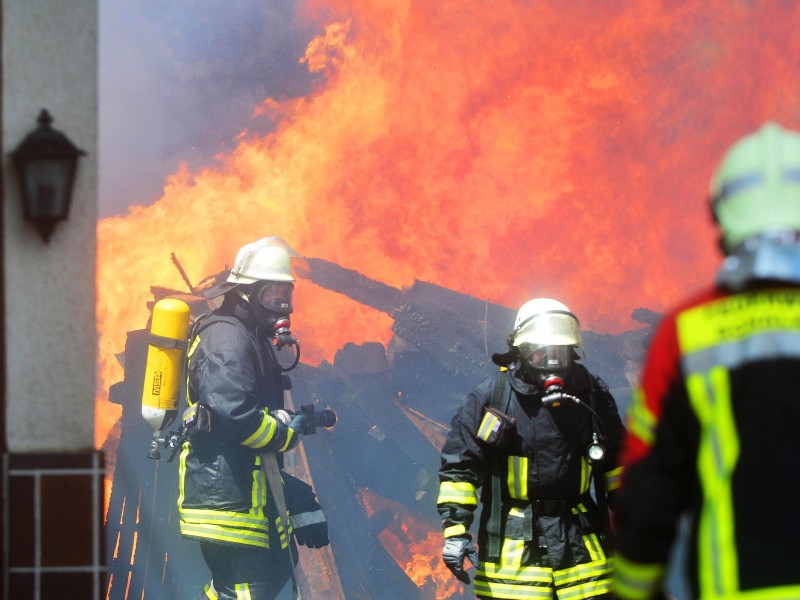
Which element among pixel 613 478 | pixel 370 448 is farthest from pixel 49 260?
pixel 370 448

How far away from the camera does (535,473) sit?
4082 mm

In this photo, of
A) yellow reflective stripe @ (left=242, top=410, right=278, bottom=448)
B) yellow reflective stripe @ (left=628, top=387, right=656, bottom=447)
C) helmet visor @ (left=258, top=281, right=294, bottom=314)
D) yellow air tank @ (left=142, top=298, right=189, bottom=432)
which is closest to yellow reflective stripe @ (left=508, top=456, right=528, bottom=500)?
yellow reflective stripe @ (left=242, top=410, right=278, bottom=448)

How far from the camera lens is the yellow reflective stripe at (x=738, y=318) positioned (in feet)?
5.93

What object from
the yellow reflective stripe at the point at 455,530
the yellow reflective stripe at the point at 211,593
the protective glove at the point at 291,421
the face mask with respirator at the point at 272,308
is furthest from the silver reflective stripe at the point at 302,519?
the yellow reflective stripe at the point at 455,530

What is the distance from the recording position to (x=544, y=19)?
793 centimetres

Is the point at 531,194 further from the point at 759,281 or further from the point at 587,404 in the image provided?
the point at 759,281

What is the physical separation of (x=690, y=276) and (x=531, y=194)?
1.50m

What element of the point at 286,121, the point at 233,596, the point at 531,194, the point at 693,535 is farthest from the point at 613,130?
the point at 693,535

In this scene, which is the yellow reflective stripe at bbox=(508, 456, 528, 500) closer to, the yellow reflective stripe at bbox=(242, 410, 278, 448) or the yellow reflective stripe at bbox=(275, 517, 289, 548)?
the yellow reflective stripe at bbox=(242, 410, 278, 448)

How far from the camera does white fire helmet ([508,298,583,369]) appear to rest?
4.20 m

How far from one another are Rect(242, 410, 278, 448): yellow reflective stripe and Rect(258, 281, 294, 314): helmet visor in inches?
26.0

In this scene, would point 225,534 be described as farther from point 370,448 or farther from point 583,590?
point 370,448

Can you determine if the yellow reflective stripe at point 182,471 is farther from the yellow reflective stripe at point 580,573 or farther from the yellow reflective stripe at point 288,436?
the yellow reflective stripe at point 580,573

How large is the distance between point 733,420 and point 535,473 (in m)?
2.35
